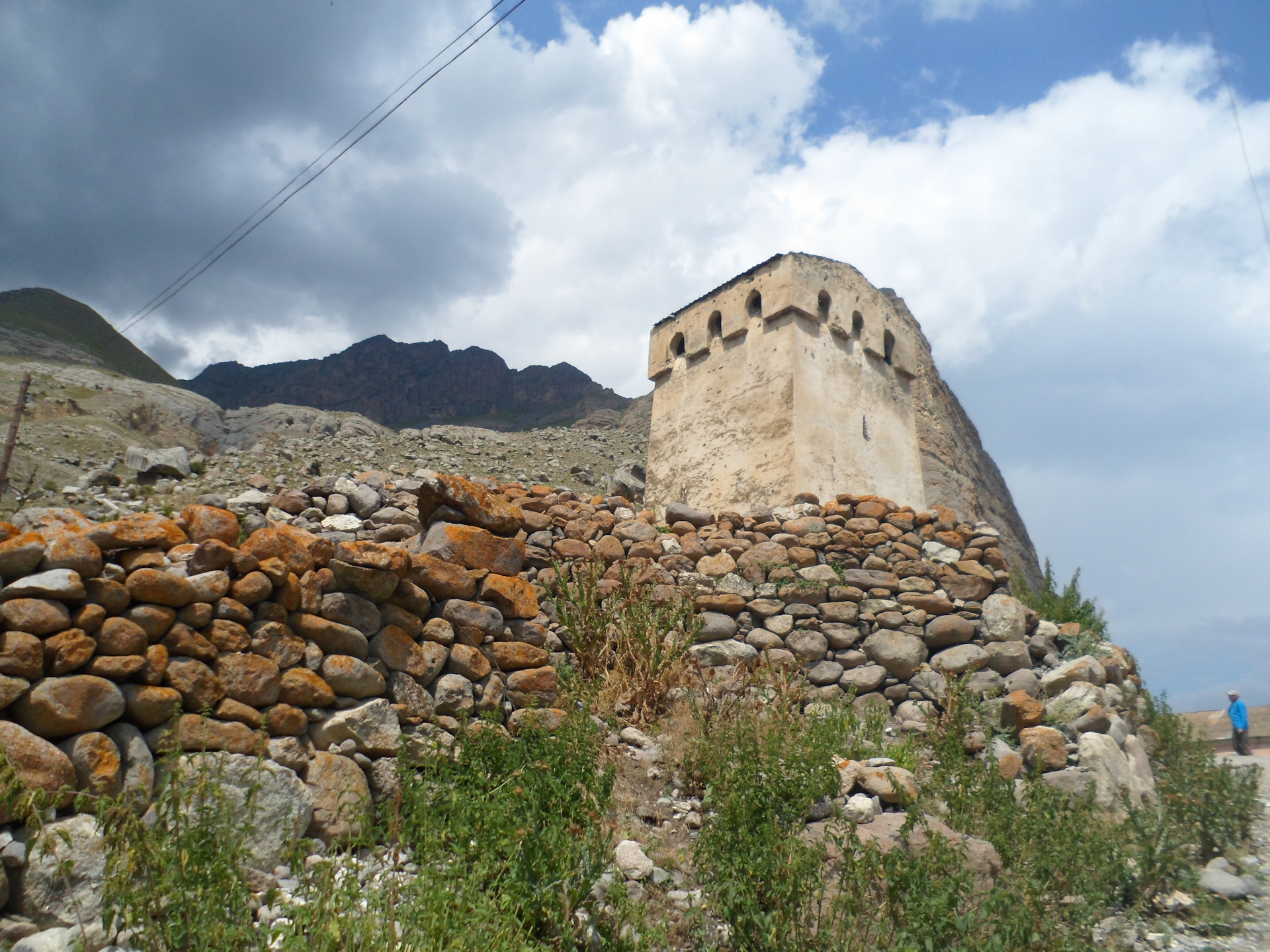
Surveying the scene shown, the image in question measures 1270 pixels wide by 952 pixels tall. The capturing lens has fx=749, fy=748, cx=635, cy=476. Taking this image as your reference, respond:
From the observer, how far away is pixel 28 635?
9.57 ft

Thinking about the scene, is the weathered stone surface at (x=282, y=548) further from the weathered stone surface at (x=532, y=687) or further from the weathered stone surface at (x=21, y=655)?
the weathered stone surface at (x=532, y=687)

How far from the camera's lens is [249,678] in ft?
11.6

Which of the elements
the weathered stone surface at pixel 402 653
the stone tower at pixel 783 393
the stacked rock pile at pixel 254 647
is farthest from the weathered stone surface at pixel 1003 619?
the weathered stone surface at pixel 402 653

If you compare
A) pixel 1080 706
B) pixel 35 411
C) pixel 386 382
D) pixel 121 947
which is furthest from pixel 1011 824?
pixel 386 382

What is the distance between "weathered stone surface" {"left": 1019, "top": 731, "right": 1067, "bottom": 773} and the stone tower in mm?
3078

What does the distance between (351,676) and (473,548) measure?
1336 mm

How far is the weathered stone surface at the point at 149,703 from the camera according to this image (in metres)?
3.15

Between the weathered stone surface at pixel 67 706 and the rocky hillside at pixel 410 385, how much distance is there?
258 feet

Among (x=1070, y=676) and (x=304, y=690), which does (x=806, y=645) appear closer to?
(x=1070, y=676)

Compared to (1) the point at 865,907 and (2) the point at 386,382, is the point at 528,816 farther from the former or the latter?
(2) the point at 386,382

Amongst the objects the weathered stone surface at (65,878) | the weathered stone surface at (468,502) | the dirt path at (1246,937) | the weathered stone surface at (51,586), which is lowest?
the dirt path at (1246,937)

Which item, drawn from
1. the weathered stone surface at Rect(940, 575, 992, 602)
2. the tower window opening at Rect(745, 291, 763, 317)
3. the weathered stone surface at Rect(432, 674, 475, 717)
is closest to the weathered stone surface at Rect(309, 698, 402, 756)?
the weathered stone surface at Rect(432, 674, 475, 717)

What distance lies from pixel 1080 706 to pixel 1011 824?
209cm

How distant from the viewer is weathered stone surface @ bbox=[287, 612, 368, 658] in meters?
3.92
